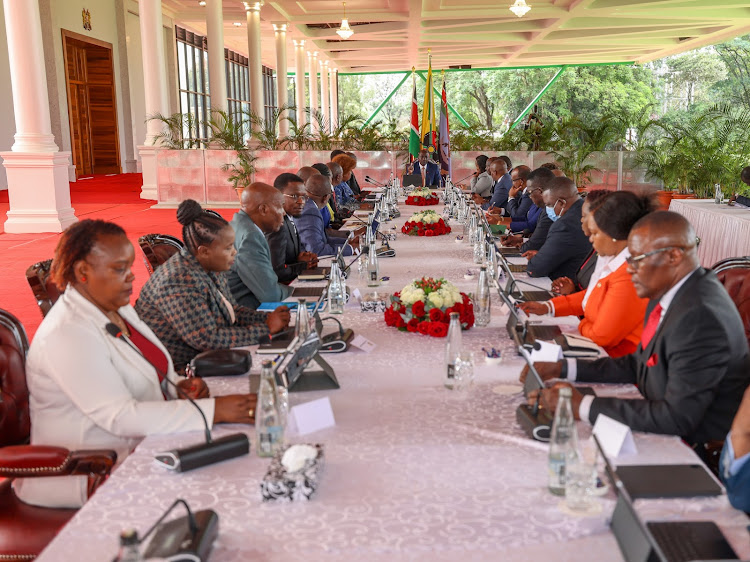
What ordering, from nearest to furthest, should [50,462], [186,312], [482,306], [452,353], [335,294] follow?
1. [50,462]
2. [452,353]
3. [186,312]
4. [482,306]
5. [335,294]

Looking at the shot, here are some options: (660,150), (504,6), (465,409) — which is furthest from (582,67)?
(465,409)

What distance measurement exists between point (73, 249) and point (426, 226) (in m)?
3.88

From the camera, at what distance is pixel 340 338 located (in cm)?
266

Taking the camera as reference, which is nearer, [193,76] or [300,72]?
[193,76]

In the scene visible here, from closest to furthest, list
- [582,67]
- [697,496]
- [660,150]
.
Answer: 1. [697,496]
2. [660,150]
3. [582,67]

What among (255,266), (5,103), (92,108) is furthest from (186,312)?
(92,108)

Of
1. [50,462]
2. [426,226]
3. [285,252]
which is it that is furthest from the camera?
[426,226]

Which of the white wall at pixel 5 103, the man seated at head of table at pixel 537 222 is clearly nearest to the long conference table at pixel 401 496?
the man seated at head of table at pixel 537 222

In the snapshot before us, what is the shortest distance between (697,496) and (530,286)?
2.49 m

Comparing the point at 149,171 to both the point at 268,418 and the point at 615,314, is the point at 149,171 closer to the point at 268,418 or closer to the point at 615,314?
the point at 615,314

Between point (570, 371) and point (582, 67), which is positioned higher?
point (582, 67)

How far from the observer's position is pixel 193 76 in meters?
22.4

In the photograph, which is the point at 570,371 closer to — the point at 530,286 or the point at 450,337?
the point at 450,337

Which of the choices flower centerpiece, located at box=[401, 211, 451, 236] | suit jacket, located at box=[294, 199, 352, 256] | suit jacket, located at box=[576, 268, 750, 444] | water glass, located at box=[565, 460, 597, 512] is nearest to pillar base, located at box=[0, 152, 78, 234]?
suit jacket, located at box=[294, 199, 352, 256]
